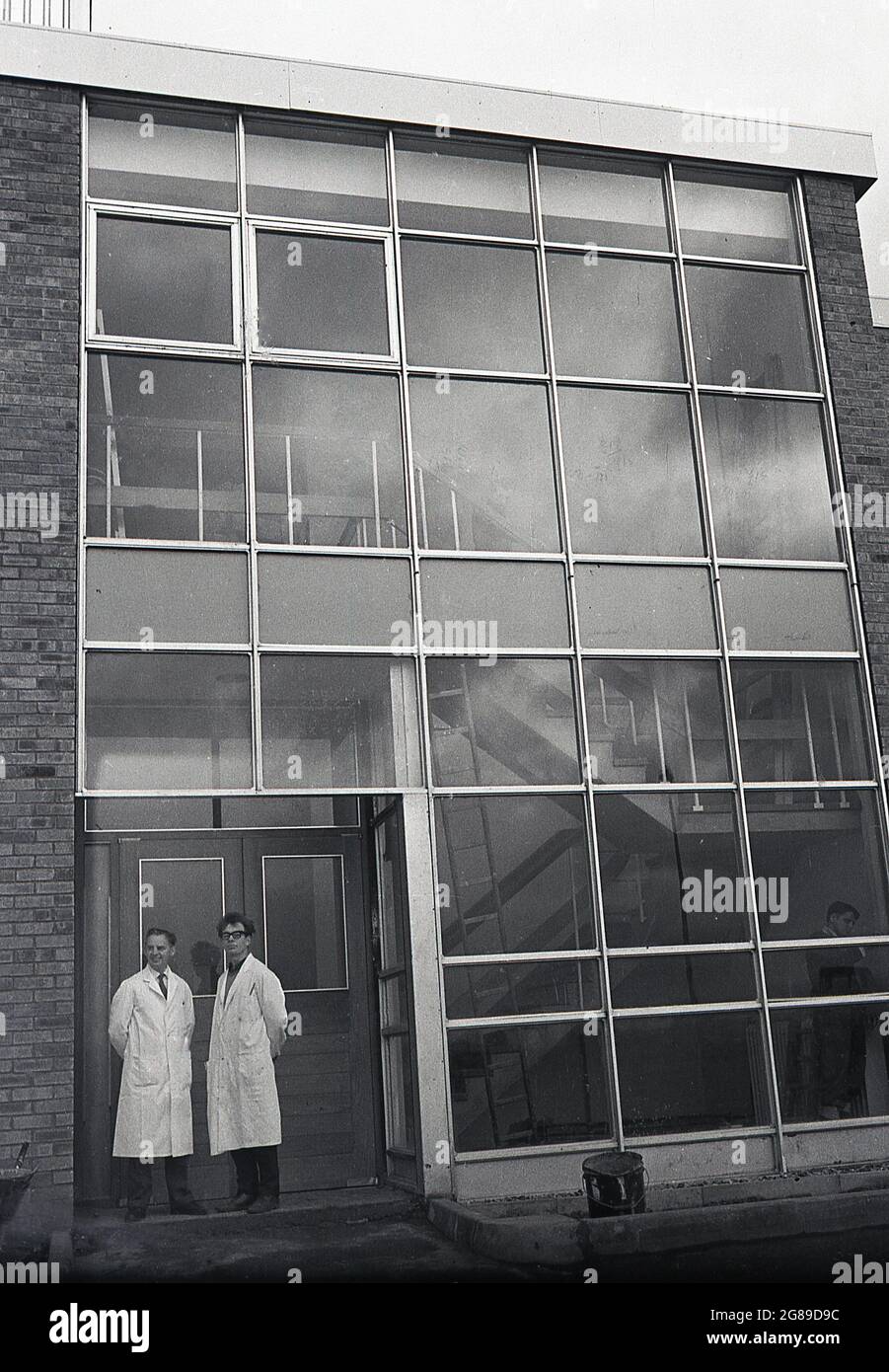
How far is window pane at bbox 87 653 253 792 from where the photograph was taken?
8.49m

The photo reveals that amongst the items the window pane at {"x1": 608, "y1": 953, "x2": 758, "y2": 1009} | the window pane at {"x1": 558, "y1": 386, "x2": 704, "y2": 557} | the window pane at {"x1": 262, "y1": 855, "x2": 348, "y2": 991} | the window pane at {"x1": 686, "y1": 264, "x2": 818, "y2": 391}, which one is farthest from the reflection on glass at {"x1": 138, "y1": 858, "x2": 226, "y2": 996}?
the window pane at {"x1": 686, "y1": 264, "x2": 818, "y2": 391}

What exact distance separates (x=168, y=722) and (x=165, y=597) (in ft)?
2.83

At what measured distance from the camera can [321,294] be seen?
967 centimetres

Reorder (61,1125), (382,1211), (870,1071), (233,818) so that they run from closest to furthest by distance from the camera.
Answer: (61,1125) < (382,1211) < (870,1071) < (233,818)

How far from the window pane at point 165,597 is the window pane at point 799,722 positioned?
3.72 meters

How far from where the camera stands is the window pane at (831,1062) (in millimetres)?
9102

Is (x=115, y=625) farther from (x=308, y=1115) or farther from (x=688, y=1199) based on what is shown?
(x=688, y=1199)

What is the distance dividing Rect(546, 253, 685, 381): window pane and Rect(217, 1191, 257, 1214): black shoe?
6.25m

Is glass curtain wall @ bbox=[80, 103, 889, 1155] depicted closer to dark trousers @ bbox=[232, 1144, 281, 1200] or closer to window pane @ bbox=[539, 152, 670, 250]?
window pane @ bbox=[539, 152, 670, 250]

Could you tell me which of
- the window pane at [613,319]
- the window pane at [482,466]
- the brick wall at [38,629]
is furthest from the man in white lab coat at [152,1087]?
the window pane at [613,319]

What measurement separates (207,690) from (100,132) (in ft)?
13.7
